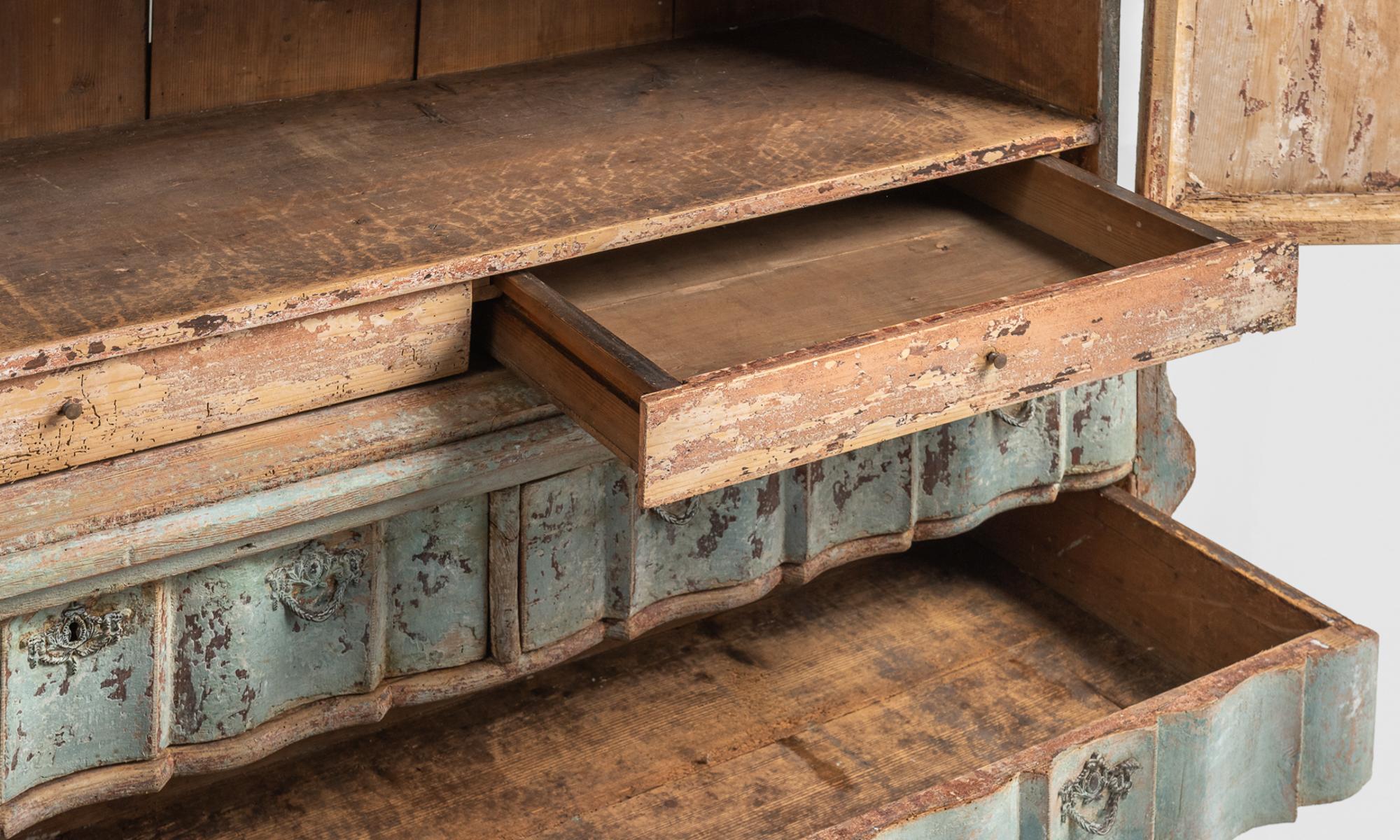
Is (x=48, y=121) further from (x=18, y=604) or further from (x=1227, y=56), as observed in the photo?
(x=1227, y=56)

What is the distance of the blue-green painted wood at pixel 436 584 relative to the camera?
1703 mm

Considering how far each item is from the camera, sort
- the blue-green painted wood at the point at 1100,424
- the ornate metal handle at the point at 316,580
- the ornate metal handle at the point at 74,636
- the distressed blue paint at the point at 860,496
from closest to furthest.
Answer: the ornate metal handle at the point at 74,636, the ornate metal handle at the point at 316,580, the distressed blue paint at the point at 860,496, the blue-green painted wood at the point at 1100,424

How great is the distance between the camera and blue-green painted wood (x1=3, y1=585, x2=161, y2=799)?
5.00ft

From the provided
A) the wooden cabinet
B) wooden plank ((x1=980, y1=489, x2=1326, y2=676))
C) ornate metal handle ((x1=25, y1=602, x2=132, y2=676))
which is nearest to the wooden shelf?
the wooden cabinet

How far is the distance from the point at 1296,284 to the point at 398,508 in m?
0.79

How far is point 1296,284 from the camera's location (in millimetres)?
1638

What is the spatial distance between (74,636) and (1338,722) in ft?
4.03

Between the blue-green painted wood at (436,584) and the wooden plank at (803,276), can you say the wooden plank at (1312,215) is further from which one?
the blue-green painted wood at (436,584)

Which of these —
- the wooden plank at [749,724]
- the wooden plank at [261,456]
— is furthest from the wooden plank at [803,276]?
the wooden plank at [749,724]

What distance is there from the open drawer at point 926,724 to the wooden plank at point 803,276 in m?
0.42

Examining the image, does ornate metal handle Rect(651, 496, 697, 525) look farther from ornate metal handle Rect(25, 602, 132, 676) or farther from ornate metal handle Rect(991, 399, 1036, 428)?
ornate metal handle Rect(25, 602, 132, 676)

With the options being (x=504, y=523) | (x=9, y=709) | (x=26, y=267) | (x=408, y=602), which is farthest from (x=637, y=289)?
(x=9, y=709)

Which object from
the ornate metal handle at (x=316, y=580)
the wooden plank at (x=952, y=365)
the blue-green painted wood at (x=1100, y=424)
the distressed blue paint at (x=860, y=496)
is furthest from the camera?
the blue-green painted wood at (x=1100, y=424)

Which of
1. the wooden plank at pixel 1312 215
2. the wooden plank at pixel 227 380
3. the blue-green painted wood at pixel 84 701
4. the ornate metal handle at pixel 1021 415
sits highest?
the wooden plank at pixel 1312 215
